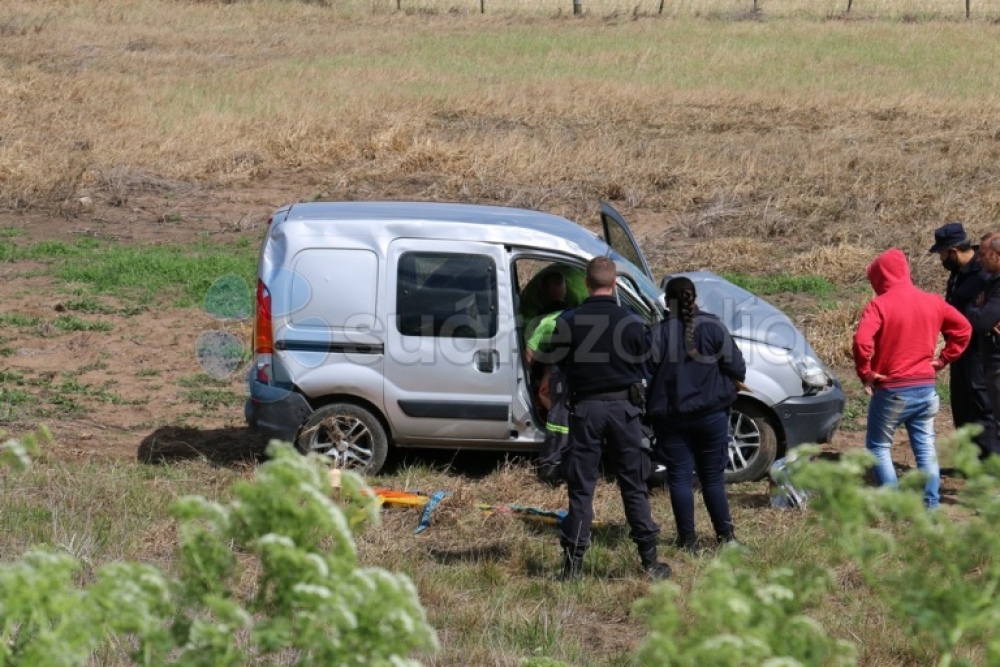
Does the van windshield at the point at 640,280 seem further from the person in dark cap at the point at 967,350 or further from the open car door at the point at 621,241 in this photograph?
the person in dark cap at the point at 967,350

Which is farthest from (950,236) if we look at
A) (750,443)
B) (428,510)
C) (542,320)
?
(428,510)

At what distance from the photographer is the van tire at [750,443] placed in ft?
28.1

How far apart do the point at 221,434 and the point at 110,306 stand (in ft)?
13.0

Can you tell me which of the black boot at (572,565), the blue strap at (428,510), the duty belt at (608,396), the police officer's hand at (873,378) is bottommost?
the black boot at (572,565)

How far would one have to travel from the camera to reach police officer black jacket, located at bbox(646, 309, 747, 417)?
6988 mm

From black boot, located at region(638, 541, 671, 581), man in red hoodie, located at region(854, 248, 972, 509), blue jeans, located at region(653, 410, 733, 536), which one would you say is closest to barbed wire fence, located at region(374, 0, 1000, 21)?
man in red hoodie, located at region(854, 248, 972, 509)

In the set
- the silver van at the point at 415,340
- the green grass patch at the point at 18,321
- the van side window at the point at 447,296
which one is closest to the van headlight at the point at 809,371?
the silver van at the point at 415,340

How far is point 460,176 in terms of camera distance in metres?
18.8

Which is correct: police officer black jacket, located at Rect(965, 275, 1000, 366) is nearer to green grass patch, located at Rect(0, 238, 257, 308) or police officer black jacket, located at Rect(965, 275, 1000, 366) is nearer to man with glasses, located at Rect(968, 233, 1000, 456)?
man with glasses, located at Rect(968, 233, 1000, 456)

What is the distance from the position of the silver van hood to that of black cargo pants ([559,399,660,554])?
6.48ft

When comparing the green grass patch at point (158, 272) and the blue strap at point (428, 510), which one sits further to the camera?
the green grass patch at point (158, 272)

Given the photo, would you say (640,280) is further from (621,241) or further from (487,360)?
(487,360)

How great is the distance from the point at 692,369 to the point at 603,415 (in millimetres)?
→ 586

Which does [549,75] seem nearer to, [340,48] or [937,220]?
[340,48]
